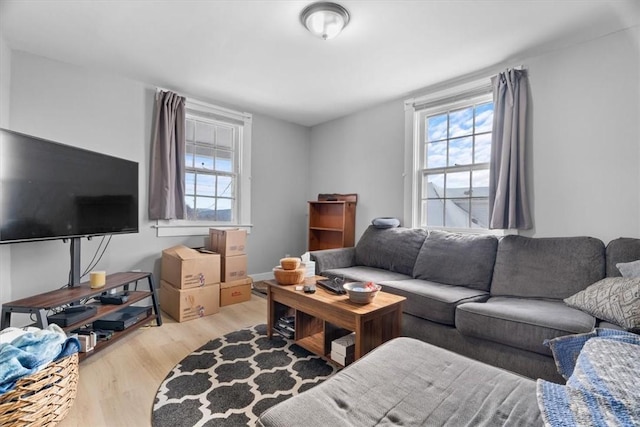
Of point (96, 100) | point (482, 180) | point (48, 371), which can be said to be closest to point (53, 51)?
point (96, 100)

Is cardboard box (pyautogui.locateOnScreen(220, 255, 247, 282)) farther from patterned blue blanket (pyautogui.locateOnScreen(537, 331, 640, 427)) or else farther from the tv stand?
patterned blue blanket (pyautogui.locateOnScreen(537, 331, 640, 427))

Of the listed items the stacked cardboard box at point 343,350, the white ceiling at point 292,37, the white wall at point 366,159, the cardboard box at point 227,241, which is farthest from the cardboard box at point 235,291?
the white ceiling at point 292,37

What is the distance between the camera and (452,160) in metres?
3.15

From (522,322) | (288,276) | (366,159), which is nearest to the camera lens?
(522,322)

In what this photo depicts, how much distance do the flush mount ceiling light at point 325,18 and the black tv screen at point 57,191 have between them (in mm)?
1952

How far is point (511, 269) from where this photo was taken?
2.27 meters

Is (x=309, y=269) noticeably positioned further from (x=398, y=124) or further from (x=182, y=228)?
(x=398, y=124)

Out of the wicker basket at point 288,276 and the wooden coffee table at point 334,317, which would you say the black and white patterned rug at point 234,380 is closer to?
the wooden coffee table at point 334,317

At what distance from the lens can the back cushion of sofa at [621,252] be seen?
6.11 ft

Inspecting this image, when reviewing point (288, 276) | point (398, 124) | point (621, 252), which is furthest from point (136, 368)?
point (398, 124)

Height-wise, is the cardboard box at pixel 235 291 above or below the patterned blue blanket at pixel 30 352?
below

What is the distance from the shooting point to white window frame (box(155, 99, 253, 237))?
3459 mm

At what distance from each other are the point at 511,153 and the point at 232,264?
9.70 feet

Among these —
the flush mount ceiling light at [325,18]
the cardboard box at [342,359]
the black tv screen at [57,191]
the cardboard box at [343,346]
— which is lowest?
the cardboard box at [342,359]
